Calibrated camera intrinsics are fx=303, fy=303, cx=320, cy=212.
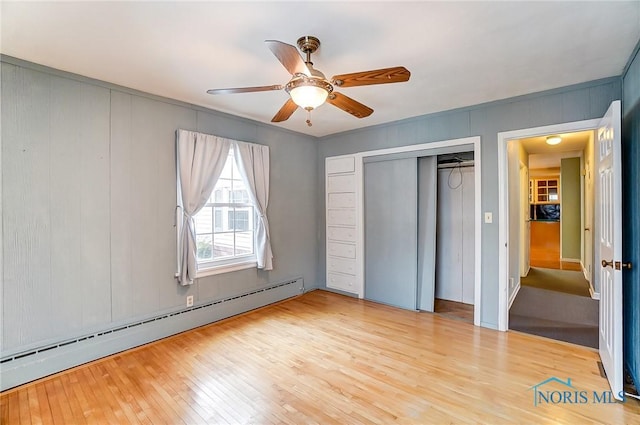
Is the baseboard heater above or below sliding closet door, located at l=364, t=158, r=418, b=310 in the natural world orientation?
below

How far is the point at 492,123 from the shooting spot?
10.9 ft

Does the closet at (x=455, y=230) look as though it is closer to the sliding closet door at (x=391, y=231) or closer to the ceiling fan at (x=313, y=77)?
the sliding closet door at (x=391, y=231)

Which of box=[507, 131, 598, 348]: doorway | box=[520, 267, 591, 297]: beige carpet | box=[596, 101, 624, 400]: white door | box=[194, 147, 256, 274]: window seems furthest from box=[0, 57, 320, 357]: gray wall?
box=[520, 267, 591, 297]: beige carpet

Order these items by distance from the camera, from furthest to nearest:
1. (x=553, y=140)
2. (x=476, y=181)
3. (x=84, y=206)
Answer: (x=553, y=140), (x=476, y=181), (x=84, y=206)

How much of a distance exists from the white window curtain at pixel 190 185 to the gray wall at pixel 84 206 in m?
0.10

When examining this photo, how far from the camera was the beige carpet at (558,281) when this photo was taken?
487 centimetres

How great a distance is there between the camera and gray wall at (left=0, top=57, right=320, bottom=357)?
2303 millimetres

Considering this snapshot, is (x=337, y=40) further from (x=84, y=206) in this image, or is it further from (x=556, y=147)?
(x=556, y=147)

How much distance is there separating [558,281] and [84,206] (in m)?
6.99

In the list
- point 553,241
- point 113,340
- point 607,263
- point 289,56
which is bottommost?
point 113,340

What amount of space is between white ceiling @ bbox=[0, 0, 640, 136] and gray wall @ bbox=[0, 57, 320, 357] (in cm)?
30

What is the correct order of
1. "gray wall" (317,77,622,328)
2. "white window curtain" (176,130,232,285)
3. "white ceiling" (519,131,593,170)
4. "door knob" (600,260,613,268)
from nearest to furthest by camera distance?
1. "door knob" (600,260,613,268)
2. "gray wall" (317,77,622,328)
3. "white window curtain" (176,130,232,285)
4. "white ceiling" (519,131,593,170)

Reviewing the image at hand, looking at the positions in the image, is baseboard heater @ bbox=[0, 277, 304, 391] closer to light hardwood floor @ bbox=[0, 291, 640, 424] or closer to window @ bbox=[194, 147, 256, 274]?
light hardwood floor @ bbox=[0, 291, 640, 424]

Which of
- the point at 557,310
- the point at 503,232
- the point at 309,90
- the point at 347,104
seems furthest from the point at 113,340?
the point at 557,310
